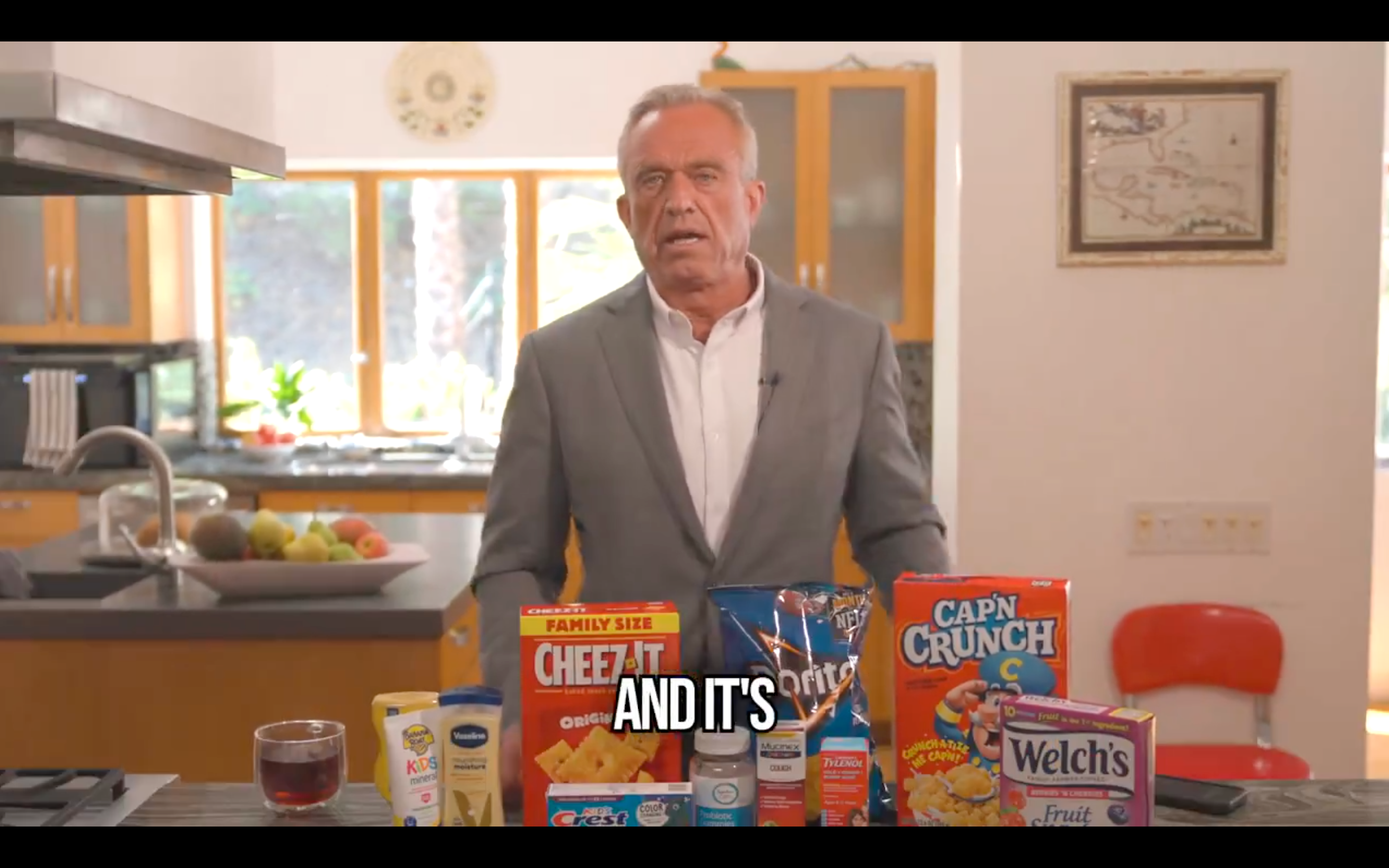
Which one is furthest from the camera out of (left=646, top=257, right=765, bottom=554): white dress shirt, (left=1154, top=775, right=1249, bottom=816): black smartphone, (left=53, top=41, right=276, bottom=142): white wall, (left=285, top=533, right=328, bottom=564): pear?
(left=53, top=41, right=276, bottom=142): white wall

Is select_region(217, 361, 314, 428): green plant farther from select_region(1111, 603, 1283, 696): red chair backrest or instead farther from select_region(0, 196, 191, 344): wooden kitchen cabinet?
select_region(1111, 603, 1283, 696): red chair backrest

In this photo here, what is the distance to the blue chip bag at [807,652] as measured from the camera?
1.41m

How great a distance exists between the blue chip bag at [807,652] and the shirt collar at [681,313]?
661 mm

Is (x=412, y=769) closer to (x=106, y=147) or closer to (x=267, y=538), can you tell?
(x=106, y=147)

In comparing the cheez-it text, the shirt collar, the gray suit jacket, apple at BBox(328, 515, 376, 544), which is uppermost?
the shirt collar

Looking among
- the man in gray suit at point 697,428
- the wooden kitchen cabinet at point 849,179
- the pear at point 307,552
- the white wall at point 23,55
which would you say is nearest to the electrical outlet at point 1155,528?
the man in gray suit at point 697,428

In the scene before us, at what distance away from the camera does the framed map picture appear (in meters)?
2.91

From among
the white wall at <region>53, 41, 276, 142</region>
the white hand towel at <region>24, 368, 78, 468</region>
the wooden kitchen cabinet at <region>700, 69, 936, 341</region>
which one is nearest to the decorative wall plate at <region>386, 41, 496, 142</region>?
the white wall at <region>53, 41, 276, 142</region>

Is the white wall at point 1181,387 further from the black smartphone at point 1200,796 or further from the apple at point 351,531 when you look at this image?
the black smartphone at point 1200,796

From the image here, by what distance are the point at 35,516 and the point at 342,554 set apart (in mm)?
2520

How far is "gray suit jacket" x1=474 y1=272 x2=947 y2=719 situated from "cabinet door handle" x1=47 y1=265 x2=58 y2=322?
363 centimetres

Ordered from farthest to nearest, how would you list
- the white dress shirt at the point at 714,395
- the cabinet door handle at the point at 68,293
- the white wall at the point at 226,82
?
the white wall at the point at 226,82 → the cabinet door handle at the point at 68,293 → the white dress shirt at the point at 714,395

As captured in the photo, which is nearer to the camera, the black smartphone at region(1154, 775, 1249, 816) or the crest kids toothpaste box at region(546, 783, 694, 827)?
the crest kids toothpaste box at region(546, 783, 694, 827)

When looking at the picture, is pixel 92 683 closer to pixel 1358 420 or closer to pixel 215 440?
pixel 1358 420
